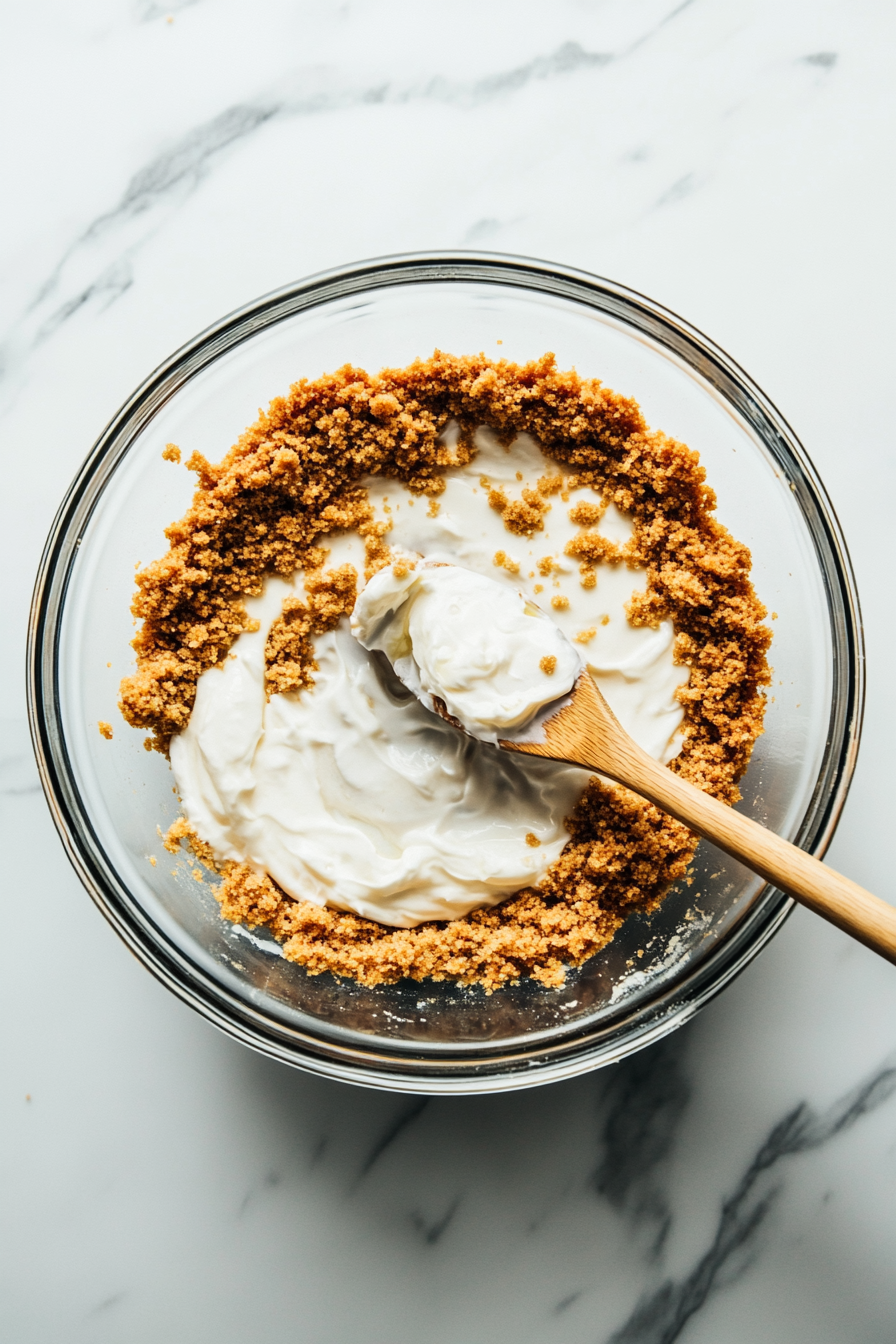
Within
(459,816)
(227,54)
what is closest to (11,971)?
(459,816)

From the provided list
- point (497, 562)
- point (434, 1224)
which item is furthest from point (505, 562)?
point (434, 1224)

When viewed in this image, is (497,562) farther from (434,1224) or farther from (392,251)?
(434,1224)

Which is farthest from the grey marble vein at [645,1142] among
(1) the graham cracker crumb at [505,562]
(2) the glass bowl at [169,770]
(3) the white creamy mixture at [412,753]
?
(1) the graham cracker crumb at [505,562]

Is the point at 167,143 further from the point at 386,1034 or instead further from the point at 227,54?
the point at 386,1034

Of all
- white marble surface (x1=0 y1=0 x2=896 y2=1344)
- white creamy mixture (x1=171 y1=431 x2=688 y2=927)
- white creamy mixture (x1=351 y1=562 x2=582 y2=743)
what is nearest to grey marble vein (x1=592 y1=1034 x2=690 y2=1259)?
white marble surface (x1=0 y1=0 x2=896 y2=1344)

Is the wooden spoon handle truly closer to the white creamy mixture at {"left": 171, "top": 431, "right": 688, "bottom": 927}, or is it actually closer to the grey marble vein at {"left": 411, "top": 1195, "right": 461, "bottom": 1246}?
the white creamy mixture at {"left": 171, "top": 431, "right": 688, "bottom": 927}

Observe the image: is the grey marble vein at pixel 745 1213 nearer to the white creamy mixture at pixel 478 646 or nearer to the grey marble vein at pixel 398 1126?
the grey marble vein at pixel 398 1126
